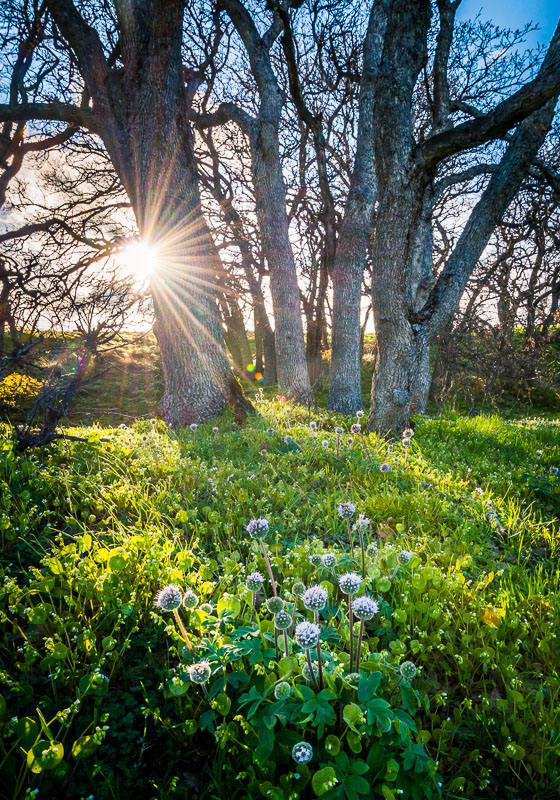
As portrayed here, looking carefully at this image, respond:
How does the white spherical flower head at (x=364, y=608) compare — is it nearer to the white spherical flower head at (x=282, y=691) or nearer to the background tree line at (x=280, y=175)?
the white spherical flower head at (x=282, y=691)

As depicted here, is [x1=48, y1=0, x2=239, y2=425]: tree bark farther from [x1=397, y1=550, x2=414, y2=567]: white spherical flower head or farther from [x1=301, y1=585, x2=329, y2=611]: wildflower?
[x1=301, y1=585, x2=329, y2=611]: wildflower

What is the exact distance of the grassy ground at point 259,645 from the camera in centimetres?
134

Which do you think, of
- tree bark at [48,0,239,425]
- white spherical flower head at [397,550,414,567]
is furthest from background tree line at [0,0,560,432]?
white spherical flower head at [397,550,414,567]

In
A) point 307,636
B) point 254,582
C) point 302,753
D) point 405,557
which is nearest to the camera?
point 302,753

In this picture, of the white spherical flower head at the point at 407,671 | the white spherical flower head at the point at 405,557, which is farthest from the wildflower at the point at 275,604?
the white spherical flower head at the point at 405,557

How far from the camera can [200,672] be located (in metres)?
1.41

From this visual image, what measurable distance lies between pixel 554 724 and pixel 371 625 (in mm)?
832

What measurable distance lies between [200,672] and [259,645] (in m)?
0.25

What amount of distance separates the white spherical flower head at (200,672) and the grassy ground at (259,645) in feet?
0.13

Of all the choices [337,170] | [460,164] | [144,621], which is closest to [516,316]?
[460,164]

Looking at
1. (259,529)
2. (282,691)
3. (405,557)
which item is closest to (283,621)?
(282,691)

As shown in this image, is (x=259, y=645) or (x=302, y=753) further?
(x=259, y=645)

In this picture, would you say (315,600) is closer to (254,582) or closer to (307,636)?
(307,636)

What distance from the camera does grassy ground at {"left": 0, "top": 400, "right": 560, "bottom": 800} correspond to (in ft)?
4.39
